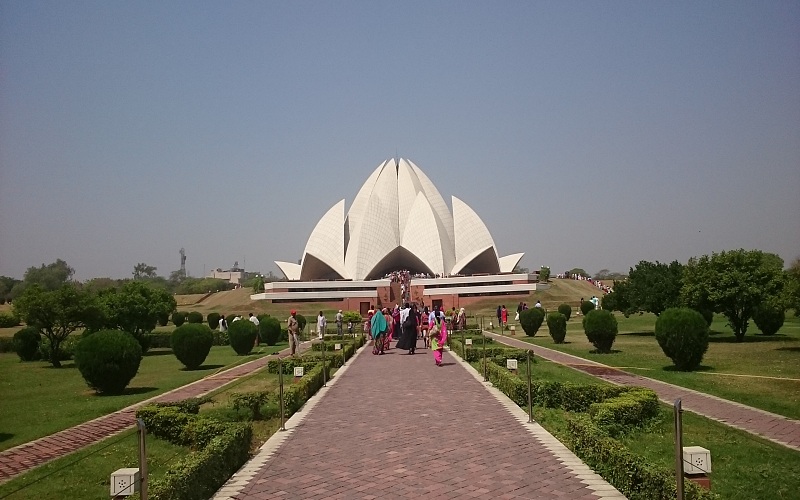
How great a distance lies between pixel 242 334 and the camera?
1806 centimetres

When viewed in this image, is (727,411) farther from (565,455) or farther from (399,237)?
(399,237)

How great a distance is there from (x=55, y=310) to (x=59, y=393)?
22.8 feet

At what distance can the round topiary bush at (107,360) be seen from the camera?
423 inches

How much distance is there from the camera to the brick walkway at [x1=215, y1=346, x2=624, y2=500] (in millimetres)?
4477

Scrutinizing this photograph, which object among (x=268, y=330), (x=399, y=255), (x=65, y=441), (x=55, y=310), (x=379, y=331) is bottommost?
(x=65, y=441)

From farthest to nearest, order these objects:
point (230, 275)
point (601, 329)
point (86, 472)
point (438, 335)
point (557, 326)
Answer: point (230, 275) → point (557, 326) → point (601, 329) → point (438, 335) → point (86, 472)

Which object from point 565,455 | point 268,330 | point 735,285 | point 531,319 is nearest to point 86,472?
point 565,455

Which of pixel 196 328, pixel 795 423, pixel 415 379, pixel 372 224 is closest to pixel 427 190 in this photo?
pixel 372 224

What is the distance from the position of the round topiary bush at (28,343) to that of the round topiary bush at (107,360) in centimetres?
1004

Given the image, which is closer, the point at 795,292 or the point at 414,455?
the point at 414,455

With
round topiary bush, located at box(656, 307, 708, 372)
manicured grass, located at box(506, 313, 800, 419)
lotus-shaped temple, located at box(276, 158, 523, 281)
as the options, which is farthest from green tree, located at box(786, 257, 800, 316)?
lotus-shaped temple, located at box(276, 158, 523, 281)

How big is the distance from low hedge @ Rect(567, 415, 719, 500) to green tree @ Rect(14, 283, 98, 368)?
1594 centimetres

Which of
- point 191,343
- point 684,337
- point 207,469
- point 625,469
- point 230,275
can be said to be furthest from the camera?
point 230,275

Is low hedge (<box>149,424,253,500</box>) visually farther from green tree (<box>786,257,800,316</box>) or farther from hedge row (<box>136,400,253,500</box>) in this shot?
green tree (<box>786,257,800,316</box>)
